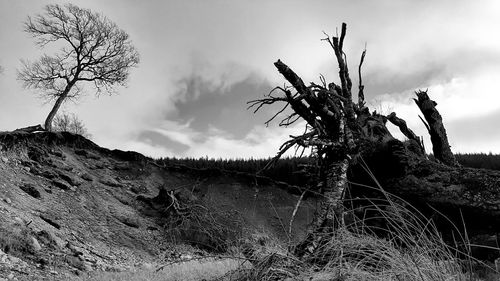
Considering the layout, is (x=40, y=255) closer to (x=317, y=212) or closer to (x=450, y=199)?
(x=317, y=212)

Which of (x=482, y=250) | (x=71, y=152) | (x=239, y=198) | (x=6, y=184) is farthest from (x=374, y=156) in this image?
(x=71, y=152)

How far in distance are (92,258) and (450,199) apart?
849 centimetres

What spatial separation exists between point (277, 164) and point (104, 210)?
901 cm

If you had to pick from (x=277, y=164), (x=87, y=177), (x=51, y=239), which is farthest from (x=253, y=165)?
(x=51, y=239)

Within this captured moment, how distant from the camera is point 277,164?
67.1 ft

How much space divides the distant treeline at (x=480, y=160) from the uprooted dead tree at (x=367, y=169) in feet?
45.6

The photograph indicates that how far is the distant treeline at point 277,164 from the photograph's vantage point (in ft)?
64.4

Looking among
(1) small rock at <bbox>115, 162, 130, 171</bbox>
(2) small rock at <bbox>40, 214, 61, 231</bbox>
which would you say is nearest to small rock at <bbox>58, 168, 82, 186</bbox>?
(1) small rock at <bbox>115, 162, 130, 171</bbox>

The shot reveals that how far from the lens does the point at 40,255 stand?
885cm

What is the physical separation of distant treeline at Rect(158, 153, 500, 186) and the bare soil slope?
0.81 m

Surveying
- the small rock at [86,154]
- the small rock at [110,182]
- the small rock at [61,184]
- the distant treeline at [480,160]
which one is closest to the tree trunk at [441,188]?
the small rock at [61,184]

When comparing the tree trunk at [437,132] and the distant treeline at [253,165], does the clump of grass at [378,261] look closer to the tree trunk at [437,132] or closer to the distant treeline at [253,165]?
the tree trunk at [437,132]

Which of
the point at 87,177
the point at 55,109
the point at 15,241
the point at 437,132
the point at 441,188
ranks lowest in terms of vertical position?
the point at 15,241

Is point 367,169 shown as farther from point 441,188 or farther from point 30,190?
point 30,190
